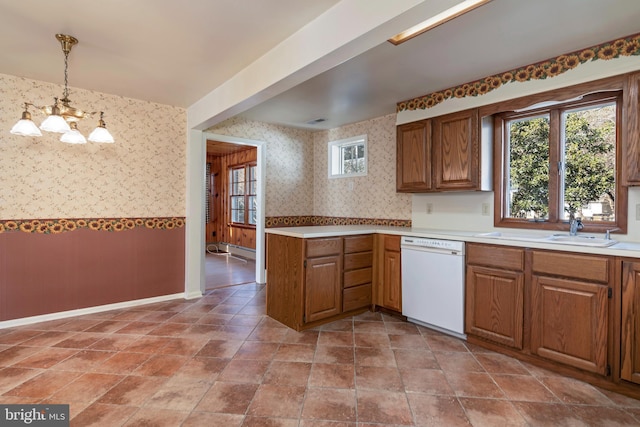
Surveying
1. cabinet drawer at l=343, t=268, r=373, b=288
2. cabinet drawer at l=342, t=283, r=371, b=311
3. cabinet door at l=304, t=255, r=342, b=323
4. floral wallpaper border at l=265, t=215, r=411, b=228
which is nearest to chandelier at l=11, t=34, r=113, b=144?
cabinet door at l=304, t=255, r=342, b=323

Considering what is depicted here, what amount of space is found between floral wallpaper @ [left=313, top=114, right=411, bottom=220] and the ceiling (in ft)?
3.04

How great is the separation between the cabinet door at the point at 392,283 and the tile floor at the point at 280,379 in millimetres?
257

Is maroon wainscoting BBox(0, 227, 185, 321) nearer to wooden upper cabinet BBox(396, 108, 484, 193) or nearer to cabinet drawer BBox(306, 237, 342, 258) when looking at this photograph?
cabinet drawer BBox(306, 237, 342, 258)

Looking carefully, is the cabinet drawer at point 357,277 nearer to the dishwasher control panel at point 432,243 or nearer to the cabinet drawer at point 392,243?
the cabinet drawer at point 392,243

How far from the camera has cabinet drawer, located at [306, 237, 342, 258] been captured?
9.62 ft

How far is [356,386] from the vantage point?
2061 mm

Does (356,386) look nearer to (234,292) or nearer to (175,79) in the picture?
(234,292)

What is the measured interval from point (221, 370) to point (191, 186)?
8.13 feet

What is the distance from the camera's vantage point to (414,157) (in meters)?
3.50

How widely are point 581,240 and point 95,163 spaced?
462 centimetres

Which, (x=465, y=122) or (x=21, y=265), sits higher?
(x=465, y=122)

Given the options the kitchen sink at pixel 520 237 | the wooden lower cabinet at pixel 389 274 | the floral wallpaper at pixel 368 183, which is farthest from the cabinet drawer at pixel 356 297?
the kitchen sink at pixel 520 237

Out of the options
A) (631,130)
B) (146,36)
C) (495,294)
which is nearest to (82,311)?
(146,36)

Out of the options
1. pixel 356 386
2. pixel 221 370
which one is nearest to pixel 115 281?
pixel 221 370
